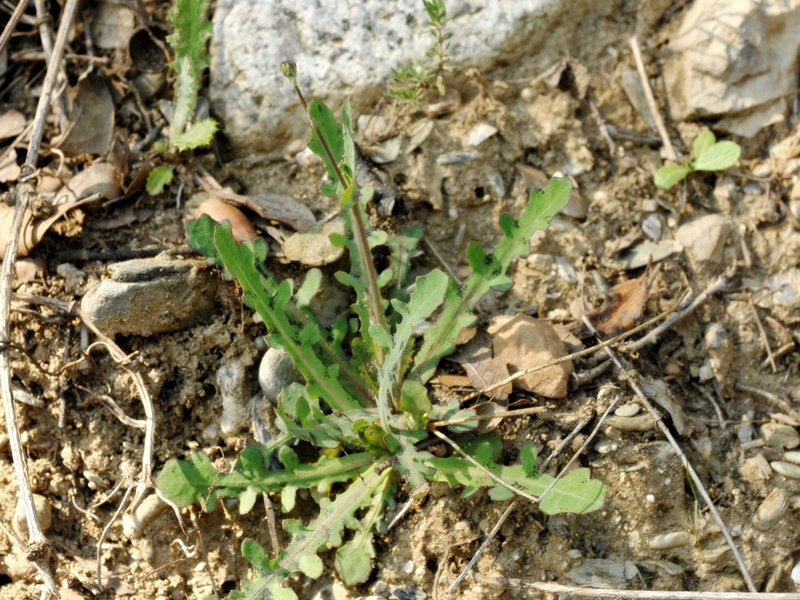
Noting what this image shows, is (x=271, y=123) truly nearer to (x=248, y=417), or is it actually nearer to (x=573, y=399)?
(x=248, y=417)

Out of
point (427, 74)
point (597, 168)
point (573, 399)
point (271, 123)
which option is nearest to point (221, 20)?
point (271, 123)

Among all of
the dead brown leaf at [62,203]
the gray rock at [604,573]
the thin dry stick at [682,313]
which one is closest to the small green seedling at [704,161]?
the thin dry stick at [682,313]

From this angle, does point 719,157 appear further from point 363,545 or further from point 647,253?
point 363,545

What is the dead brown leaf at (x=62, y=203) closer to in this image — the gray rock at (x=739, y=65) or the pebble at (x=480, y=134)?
the pebble at (x=480, y=134)

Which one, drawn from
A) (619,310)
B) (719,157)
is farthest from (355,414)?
(719,157)

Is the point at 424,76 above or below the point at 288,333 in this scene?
above

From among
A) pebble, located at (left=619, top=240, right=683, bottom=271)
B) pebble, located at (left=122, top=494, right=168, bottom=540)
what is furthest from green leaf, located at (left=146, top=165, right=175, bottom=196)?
pebble, located at (left=619, top=240, right=683, bottom=271)

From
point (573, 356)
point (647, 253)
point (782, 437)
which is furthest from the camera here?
point (647, 253)
